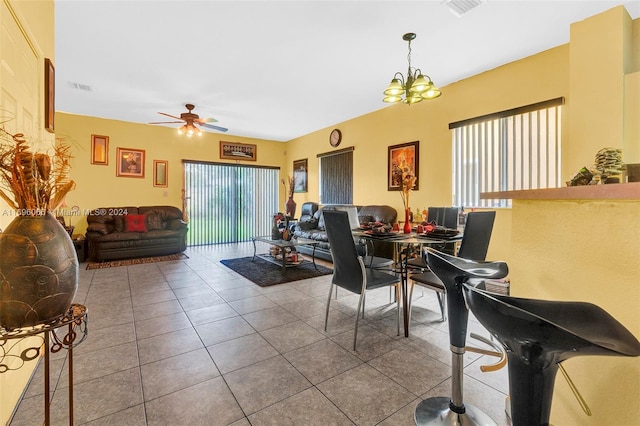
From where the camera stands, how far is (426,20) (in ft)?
9.06

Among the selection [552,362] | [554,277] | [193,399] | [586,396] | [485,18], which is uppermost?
[485,18]

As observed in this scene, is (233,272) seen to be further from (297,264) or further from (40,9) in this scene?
(40,9)

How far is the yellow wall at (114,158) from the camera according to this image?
578 cm

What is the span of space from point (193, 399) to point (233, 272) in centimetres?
289

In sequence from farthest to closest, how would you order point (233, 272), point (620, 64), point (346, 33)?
point (233, 272) → point (346, 33) → point (620, 64)

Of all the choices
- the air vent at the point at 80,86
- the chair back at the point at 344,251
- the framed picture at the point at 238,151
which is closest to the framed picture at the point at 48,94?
the chair back at the point at 344,251

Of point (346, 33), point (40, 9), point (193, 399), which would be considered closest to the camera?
point (193, 399)

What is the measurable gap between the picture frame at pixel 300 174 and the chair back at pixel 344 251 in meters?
5.35

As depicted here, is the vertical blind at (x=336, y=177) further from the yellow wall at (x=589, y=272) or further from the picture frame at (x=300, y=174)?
the yellow wall at (x=589, y=272)

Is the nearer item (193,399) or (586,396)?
(586,396)

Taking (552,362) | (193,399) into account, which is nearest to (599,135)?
(552,362)

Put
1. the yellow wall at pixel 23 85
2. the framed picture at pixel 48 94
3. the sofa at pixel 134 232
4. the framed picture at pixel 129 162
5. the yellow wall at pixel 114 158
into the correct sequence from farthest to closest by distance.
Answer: the framed picture at pixel 129 162 < the yellow wall at pixel 114 158 < the sofa at pixel 134 232 < the framed picture at pixel 48 94 < the yellow wall at pixel 23 85

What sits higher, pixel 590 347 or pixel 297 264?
pixel 590 347

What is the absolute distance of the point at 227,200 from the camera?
762cm
